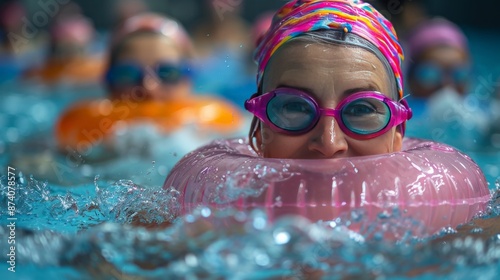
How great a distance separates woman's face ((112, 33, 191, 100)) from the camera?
6.57 meters

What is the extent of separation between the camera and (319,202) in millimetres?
2805

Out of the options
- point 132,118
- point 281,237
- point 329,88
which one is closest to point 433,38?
point 132,118

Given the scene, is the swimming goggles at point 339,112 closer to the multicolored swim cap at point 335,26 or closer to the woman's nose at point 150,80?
the multicolored swim cap at point 335,26

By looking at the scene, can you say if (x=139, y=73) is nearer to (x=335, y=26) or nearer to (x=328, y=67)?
(x=335, y=26)

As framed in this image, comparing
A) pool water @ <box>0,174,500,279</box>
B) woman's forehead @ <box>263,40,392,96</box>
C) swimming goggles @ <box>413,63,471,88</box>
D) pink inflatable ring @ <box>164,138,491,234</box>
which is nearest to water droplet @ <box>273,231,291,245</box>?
pool water @ <box>0,174,500,279</box>

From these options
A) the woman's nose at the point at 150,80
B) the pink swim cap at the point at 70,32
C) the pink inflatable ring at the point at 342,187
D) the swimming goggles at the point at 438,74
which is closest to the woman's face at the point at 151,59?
the woman's nose at the point at 150,80

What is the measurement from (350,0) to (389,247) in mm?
1225

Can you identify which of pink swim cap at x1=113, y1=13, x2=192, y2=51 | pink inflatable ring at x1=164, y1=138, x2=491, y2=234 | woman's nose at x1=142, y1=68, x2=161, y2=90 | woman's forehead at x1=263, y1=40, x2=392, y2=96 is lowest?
pink inflatable ring at x1=164, y1=138, x2=491, y2=234

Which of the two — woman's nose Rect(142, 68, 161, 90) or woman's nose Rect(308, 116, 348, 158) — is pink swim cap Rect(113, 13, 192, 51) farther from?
woman's nose Rect(308, 116, 348, 158)

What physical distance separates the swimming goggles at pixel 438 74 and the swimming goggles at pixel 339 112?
4.42m

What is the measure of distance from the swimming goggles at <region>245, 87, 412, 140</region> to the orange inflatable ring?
A: 321cm

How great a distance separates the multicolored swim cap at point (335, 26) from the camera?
10.2 feet

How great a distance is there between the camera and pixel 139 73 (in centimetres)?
651

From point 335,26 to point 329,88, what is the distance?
27 cm
